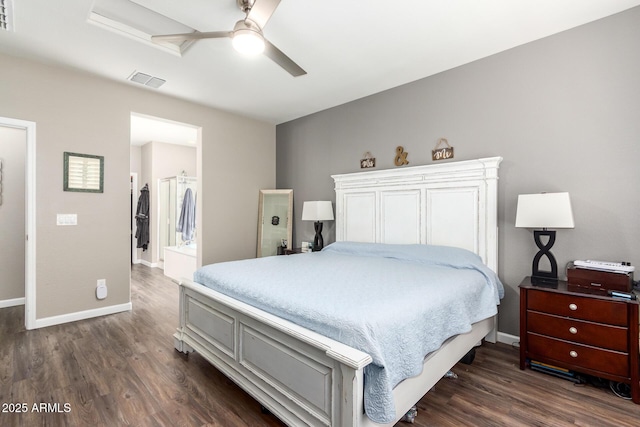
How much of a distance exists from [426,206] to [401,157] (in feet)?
2.22

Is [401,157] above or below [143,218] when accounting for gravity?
above

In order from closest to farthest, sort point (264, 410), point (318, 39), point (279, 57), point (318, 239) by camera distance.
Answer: point (264, 410) → point (279, 57) → point (318, 39) → point (318, 239)

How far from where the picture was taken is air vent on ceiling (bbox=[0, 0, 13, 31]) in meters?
2.19

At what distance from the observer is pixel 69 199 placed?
3242 millimetres

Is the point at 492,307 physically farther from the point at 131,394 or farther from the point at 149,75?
the point at 149,75

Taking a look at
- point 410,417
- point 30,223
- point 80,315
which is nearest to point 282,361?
point 410,417

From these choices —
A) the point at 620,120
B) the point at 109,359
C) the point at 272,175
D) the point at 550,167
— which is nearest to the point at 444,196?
the point at 550,167

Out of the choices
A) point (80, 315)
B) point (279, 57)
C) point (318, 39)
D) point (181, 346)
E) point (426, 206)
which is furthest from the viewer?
point (80, 315)

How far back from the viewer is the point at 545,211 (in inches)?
90.0

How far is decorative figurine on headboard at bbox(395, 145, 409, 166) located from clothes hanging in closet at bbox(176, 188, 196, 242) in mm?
3956

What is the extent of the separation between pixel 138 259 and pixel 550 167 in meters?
7.31

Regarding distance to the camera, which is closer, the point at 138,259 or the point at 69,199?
the point at 69,199

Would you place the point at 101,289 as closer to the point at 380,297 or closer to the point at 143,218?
the point at 143,218

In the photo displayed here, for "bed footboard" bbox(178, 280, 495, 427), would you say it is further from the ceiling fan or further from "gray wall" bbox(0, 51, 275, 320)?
"gray wall" bbox(0, 51, 275, 320)
